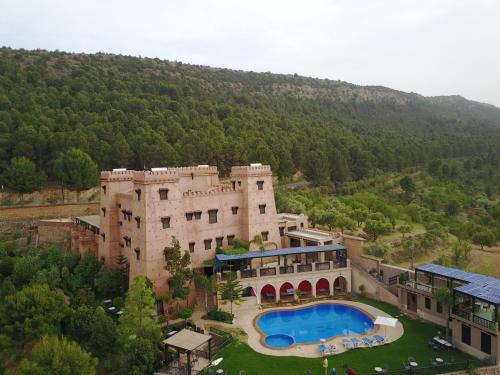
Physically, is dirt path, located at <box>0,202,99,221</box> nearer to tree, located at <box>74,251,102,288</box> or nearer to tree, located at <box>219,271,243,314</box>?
tree, located at <box>74,251,102,288</box>

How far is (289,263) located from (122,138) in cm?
2931

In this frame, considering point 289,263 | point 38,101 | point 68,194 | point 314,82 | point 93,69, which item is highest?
point 314,82

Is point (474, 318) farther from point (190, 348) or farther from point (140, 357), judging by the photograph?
point (140, 357)

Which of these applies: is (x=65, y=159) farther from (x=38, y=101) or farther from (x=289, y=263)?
(x=289, y=263)

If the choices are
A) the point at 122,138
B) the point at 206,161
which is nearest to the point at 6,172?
the point at 122,138

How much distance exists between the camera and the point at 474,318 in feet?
74.0

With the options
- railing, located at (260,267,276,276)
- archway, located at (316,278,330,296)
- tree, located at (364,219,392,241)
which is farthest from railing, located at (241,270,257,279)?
tree, located at (364,219,392,241)

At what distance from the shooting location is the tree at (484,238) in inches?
1764

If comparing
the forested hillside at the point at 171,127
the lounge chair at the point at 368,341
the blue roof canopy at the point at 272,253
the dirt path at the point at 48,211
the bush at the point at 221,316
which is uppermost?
the forested hillside at the point at 171,127

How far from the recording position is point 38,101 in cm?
5812

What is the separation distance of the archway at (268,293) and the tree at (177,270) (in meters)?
5.76

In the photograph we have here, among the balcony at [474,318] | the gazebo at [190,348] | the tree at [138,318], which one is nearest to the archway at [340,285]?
the balcony at [474,318]

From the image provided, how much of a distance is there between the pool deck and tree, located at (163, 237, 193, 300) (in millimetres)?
4010

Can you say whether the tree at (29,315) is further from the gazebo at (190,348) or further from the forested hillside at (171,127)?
the forested hillside at (171,127)
